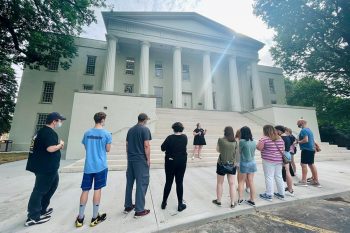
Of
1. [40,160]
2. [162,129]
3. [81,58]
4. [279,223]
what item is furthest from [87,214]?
[81,58]

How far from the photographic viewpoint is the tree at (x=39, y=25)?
12.5 metres

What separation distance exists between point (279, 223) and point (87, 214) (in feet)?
12.2

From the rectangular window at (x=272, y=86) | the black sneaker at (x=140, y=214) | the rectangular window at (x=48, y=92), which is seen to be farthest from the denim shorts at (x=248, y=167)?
the rectangular window at (x=272, y=86)

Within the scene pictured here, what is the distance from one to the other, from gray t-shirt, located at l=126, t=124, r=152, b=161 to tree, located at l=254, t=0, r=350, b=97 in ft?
60.8

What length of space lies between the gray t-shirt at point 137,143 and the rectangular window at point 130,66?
19.5 meters

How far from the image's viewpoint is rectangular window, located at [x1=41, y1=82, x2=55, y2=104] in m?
18.5

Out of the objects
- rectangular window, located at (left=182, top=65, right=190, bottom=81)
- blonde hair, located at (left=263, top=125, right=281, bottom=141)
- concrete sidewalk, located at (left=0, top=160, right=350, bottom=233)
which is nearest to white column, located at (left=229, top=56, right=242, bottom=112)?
rectangular window, located at (left=182, top=65, right=190, bottom=81)

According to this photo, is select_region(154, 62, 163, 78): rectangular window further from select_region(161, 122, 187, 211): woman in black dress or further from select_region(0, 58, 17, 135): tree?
select_region(0, 58, 17, 135): tree

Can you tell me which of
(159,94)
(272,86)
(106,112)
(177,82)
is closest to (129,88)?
(159,94)

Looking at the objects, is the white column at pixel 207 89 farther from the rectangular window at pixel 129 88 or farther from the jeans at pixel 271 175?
the jeans at pixel 271 175

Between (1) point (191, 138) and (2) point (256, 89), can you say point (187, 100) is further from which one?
(1) point (191, 138)

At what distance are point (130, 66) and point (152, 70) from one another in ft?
9.28

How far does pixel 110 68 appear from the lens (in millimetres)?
17375

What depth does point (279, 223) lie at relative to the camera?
10.5 feet
